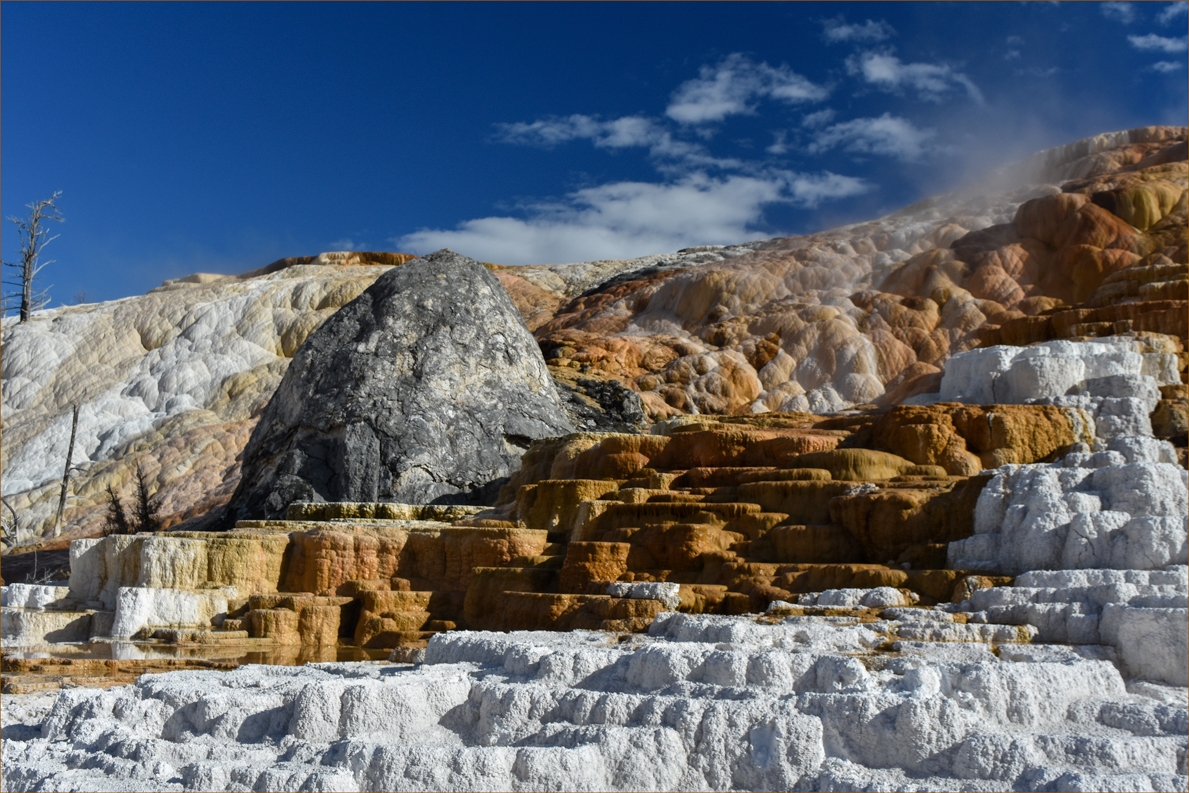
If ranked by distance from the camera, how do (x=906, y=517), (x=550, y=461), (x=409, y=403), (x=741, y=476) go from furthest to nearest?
(x=409, y=403)
(x=550, y=461)
(x=741, y=476)
(x=906, y=517)

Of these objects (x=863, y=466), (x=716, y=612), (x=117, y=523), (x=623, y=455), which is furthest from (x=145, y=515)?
(x=716, y=612)

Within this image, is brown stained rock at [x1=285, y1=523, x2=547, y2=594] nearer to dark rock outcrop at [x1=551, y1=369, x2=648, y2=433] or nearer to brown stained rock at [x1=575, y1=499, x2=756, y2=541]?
brown stained rock at [x1=575, y1=499, x2=756, y2=541]

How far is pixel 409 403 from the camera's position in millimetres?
21188

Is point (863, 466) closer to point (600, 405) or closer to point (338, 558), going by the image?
point (338, 558)

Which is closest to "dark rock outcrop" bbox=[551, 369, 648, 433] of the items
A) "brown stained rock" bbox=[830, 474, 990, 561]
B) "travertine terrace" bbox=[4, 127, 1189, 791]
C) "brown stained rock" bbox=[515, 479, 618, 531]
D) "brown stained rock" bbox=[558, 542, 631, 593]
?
"travertine terrace" bbox=[4, 127, 1189, 791]

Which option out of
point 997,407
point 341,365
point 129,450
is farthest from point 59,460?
point 997,407

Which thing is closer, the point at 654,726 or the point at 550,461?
the point at 654,726

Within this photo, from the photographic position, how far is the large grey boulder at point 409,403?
20.4 metres

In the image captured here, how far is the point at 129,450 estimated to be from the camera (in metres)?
32.8

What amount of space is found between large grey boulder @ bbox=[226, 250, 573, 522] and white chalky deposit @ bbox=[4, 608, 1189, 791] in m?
12.8

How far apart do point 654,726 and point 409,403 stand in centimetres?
1565

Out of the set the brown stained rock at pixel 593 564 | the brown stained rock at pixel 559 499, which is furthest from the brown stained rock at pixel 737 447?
the brown stained rock at pixel 593 564

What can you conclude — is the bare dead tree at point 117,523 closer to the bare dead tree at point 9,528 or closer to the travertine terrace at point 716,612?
the bare dead tree at point 9,528

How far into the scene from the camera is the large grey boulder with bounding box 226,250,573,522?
805 inches
